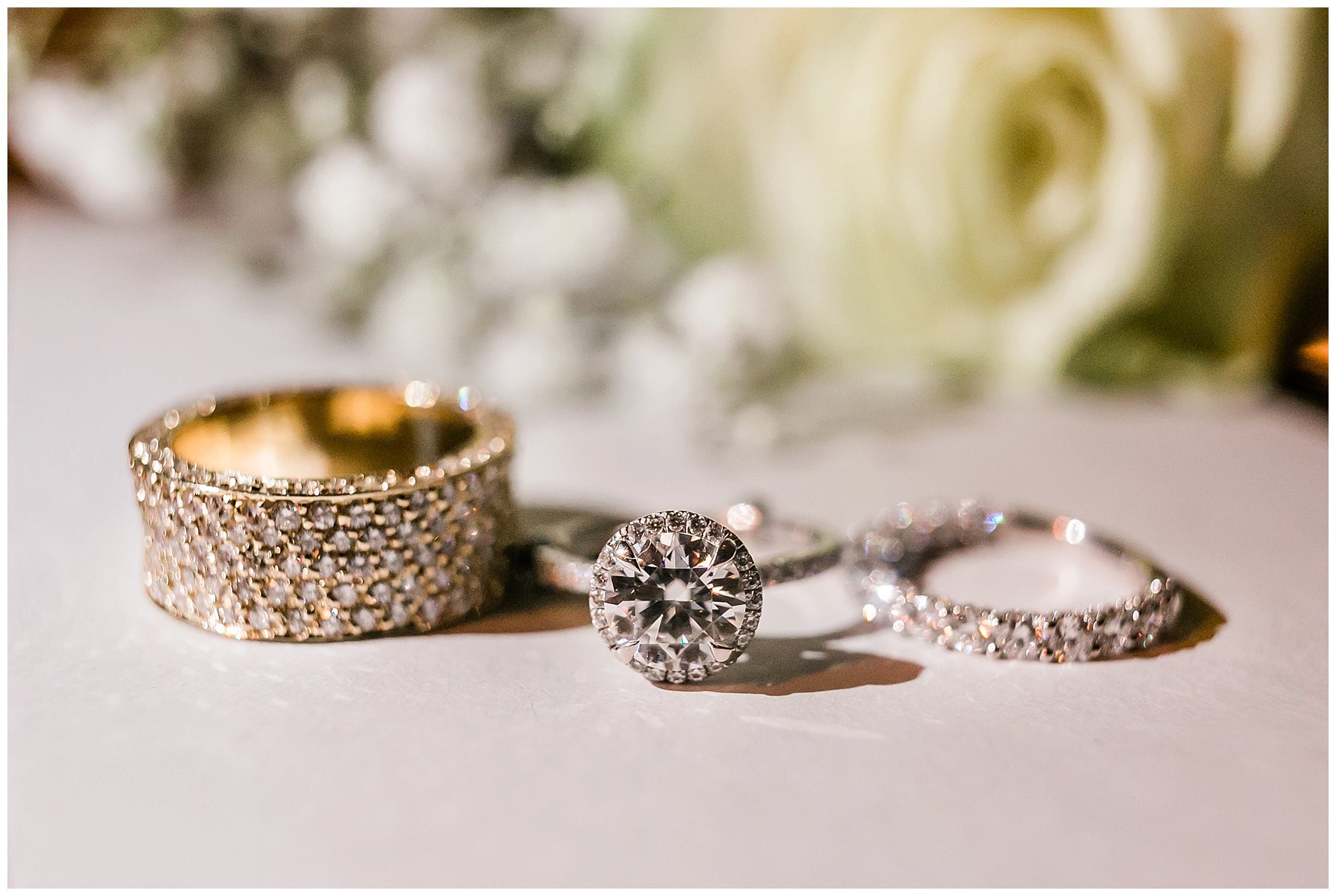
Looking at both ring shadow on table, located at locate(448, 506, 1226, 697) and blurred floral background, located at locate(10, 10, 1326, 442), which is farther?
blurred floral background, located at locate(10, 10, 1326, 442)

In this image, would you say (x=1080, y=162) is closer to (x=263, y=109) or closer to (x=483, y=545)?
(x=483, y=545)

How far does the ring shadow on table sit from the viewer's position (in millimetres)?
778

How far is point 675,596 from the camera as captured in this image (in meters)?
0.76

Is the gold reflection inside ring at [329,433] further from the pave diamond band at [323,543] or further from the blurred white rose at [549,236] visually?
the blurred white rose at [549,236]

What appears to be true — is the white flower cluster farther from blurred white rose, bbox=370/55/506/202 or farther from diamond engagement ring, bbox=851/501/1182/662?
diamond engagement ring, bbox=851/501/1182/662

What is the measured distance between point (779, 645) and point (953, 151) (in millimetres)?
718

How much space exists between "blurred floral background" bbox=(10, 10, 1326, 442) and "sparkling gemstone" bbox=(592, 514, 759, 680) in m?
0.49

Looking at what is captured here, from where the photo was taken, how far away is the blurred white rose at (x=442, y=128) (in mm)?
1233

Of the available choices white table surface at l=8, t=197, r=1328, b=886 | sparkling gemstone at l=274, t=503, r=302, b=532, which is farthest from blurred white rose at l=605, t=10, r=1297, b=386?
sparkling gemstone at l=274, t=503, r=302, b=532

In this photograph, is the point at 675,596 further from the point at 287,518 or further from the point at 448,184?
the point at 448,184

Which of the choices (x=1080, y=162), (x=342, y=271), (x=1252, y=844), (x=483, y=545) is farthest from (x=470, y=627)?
(x=1080, y=162)

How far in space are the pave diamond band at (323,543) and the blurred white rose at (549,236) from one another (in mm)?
417

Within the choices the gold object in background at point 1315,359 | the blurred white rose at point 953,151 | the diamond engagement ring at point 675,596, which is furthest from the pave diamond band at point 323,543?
the gold object in background at point 1315,359

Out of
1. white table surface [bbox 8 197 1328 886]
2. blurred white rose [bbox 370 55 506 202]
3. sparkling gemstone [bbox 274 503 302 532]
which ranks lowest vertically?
white table surface [bbox 8 197 1328 886]
